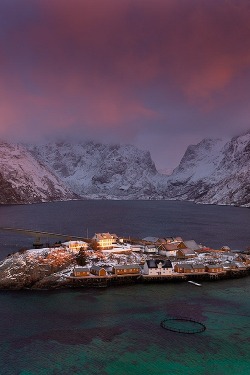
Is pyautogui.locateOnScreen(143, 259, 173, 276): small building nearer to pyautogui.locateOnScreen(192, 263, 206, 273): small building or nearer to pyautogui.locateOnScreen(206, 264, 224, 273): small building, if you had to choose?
pyautogui.locateOnScreen(192, 263, 206, 273): small building

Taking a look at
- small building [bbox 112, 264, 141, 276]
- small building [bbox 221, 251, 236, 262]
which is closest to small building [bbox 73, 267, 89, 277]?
small building [bbox 112, 264, 141, 276]

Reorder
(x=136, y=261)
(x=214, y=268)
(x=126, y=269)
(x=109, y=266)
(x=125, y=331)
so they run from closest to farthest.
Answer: (x=125, y=331) → (x=126, y=269) → (x=214, y=268) → (x=109, y=266) → (x=136, y=261)

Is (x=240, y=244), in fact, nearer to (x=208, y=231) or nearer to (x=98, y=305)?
(x=208, y=231)

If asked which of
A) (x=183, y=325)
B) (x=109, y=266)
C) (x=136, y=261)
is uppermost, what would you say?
(x=136, y=261)

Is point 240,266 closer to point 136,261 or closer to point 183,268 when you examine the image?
point 183,268

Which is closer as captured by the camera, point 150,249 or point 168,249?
point 168,249

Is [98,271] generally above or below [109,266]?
below

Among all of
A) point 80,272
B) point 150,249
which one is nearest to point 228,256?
point 150,249
